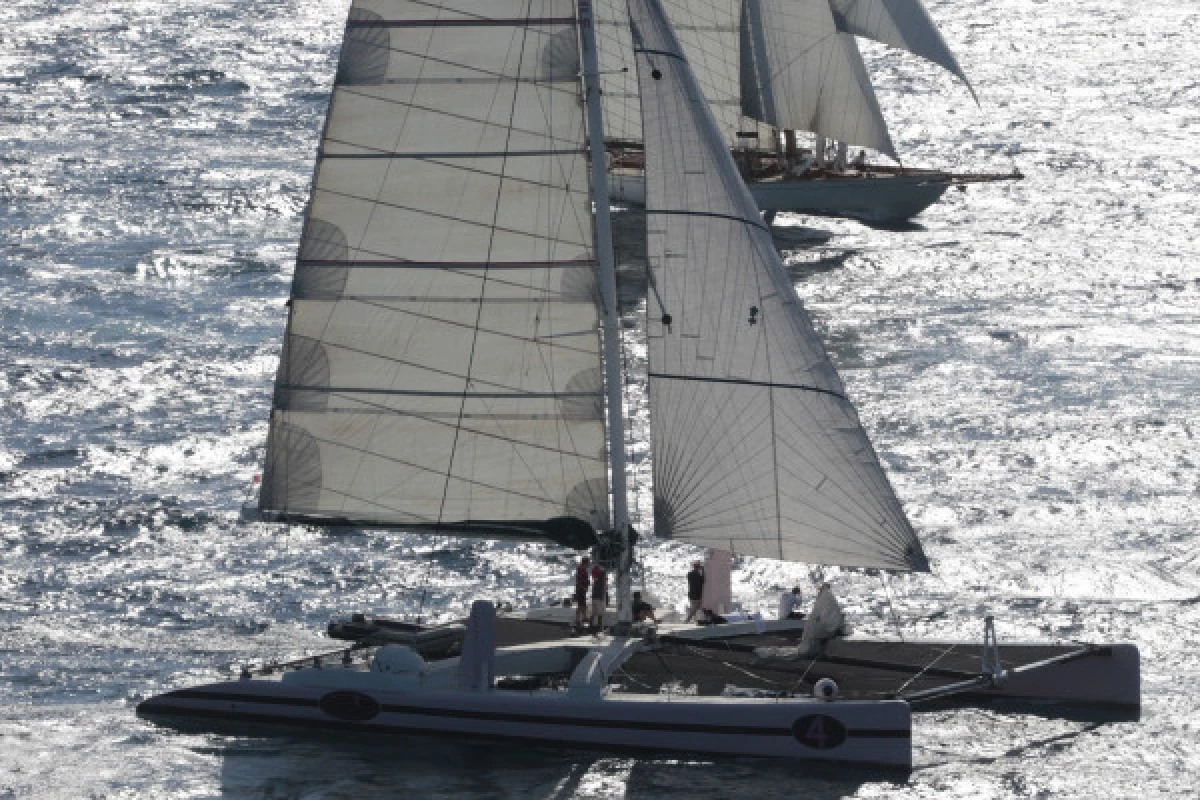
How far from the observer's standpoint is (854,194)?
91688 mm

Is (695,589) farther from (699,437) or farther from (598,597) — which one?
(699,437)

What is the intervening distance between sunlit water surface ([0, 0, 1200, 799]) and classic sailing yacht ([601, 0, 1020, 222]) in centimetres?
145

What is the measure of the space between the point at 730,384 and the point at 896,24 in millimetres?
44964

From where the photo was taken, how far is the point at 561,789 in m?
44.4

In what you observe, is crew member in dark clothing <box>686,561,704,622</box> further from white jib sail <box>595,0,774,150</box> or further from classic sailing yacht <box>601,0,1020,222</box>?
classic sailing yacht <box>601,0,1020,222</box>

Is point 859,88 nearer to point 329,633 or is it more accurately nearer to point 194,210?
point 194,210

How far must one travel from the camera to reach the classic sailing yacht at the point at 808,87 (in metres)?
89.6

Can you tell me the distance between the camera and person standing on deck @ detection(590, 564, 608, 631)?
4938 cm

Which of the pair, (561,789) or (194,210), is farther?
(194,210)

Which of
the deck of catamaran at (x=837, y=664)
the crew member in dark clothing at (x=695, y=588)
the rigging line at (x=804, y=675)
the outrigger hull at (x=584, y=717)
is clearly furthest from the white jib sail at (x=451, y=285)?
the rigging line at (x=804, y=675)

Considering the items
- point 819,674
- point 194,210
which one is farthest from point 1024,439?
point 194,210

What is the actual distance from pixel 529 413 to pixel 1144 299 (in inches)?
1448

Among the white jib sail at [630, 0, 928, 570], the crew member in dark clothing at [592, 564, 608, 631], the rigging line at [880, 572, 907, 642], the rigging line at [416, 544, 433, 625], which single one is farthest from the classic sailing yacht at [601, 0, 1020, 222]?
the white jib sail at [630, 0, 928, 570]

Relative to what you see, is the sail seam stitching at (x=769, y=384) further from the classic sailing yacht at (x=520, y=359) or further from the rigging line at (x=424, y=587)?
the rigging line at (x=424, y=587)
